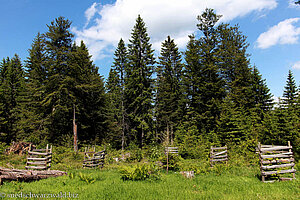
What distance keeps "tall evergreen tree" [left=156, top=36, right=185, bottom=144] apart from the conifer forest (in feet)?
0.60

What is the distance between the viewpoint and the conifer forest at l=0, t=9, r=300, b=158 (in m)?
25.0

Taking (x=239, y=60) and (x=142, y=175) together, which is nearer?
(x=142, y=175)

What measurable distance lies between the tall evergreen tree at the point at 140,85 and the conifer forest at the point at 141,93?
0.17 m

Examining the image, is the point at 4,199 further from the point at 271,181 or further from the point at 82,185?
the point at 271,181

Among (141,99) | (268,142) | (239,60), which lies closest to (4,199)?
(268,142)

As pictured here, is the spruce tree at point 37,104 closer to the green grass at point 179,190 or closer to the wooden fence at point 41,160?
the wooden fence at point 41,160

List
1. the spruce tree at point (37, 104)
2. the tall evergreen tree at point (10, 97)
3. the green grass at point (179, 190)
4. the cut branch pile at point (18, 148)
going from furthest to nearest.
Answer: the tall evergreen tree at point (10, 97) < the spruce tree at point (37, 104) < the cut branch pile at point (18, 148) < the green grass at point (179, 190)

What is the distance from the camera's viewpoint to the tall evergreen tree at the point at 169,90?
3095 cm

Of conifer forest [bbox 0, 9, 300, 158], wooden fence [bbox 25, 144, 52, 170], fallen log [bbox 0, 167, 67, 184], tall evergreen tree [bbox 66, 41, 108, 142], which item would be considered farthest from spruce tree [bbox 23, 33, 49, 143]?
fallen log [bbox 0, 167, 67, 184]

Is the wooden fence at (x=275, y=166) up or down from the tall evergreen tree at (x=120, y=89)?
down

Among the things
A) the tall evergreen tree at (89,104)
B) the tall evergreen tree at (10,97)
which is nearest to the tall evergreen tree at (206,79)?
the tall evergreen tree at (89,104)

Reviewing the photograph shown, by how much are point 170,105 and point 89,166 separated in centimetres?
1916

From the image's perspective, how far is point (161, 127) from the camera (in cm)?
3391

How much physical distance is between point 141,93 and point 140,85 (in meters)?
1.48
